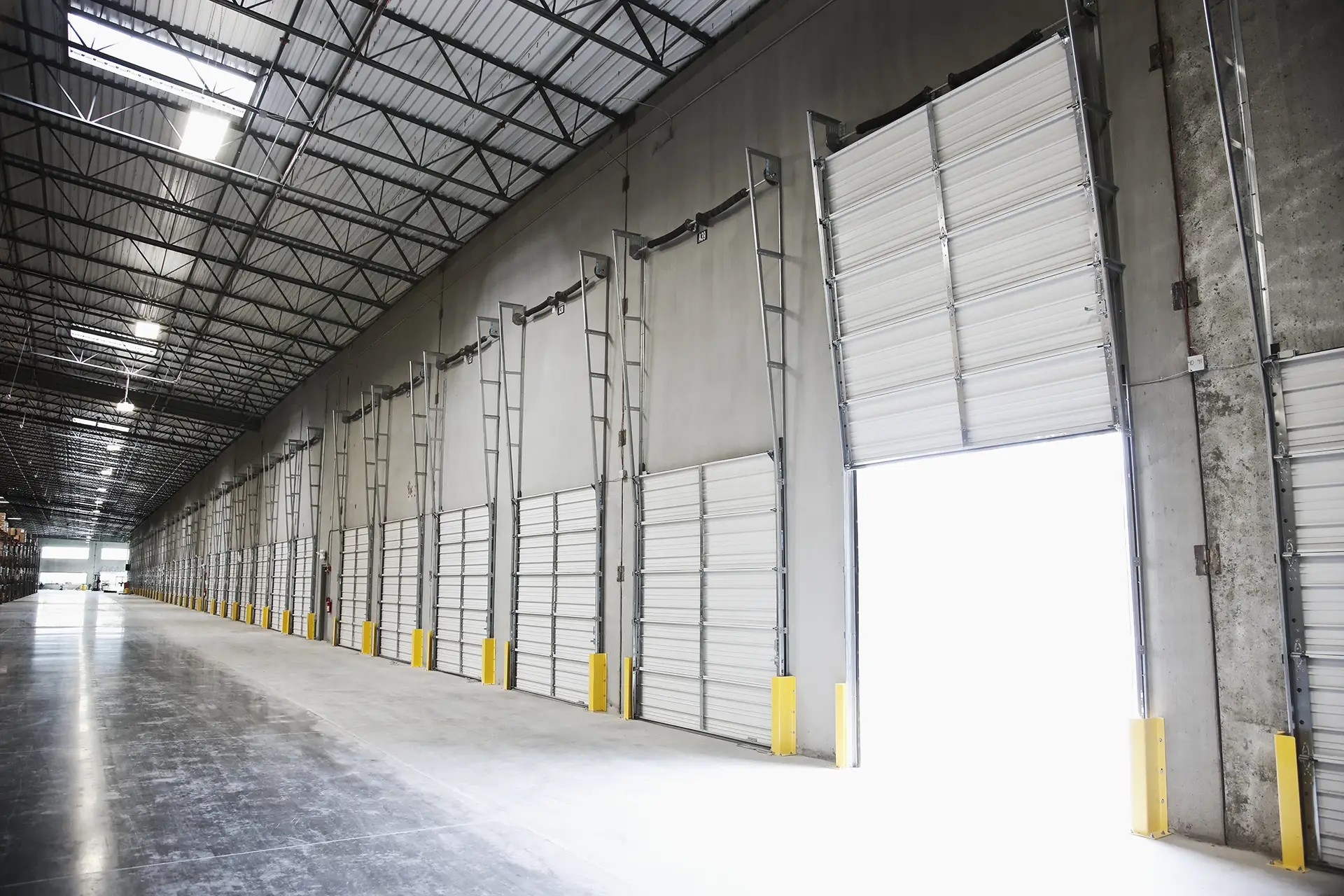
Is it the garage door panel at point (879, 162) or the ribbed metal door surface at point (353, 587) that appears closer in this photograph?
the garage door panel at point (879, 162)

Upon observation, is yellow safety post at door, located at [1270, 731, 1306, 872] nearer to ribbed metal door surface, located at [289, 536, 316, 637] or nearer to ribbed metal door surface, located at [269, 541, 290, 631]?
ribbed metal door surface, located at [289, 536, 316, 637]

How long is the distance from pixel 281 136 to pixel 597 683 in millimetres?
14205

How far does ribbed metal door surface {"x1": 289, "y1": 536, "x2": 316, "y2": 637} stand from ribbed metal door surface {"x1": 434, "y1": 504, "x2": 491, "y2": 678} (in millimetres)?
14320

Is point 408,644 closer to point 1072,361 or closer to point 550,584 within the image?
point 550,584

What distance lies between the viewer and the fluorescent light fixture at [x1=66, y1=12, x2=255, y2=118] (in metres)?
15.0

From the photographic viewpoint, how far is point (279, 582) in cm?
4116

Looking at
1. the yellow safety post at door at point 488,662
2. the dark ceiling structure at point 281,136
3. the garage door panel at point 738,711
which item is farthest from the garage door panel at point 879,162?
the yellow safety post at door at point 488,662

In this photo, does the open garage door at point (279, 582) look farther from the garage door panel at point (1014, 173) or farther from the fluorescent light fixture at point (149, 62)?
the garage door panel at point (1014, 173)

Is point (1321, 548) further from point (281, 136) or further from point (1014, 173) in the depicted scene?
point (281, 136)

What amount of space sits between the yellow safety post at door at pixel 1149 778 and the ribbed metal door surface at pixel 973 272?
9.92 feet

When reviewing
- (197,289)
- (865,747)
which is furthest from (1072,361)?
(197,289)

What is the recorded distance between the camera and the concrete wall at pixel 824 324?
25.2 ft

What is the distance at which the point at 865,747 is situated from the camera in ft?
36.2

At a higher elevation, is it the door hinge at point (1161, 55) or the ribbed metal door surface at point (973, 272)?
the door hinge at point (1161, 55)
